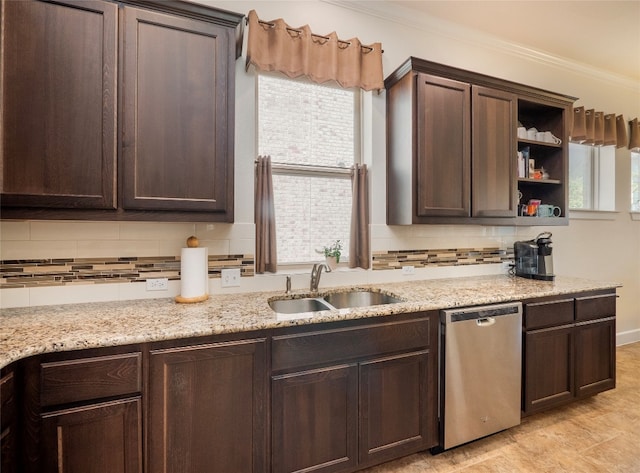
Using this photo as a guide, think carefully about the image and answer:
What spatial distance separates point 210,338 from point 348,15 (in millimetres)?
2490

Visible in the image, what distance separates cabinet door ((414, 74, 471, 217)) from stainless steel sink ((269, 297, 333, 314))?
3.10ft

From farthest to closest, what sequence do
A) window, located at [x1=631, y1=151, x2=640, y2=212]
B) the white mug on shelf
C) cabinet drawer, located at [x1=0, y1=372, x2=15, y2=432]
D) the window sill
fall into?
1. window, located at [x1=631, y1=151, x2=640, y2=212]
2. the window sill
3. the white mug on shelf
4. cabinet drawer, located at [x1=0, y1=372, x2=15, y2=432]

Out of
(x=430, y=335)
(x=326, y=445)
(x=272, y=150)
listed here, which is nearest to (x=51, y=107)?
(x=272, y=150)

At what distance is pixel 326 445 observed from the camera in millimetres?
1605

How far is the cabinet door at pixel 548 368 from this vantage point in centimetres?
213

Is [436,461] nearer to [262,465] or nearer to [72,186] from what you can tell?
[262,465]

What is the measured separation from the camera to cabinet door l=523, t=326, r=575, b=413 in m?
2.13

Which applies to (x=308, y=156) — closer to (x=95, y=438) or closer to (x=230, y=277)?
(x=230, y=277)

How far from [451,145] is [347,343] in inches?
63.3

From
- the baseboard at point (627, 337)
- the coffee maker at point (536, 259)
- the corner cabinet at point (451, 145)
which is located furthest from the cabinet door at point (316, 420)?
the baseboard at point (627, 337)

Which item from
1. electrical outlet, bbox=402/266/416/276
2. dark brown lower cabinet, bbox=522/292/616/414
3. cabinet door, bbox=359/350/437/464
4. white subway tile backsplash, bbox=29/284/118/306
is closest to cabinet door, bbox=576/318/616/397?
dark brown lower cabinet, bbox=522/292/616/414

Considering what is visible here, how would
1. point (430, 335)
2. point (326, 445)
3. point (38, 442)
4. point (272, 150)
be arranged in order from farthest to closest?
point (272, 150)
point (430, 335)
point (326, 445)
point (38, 442)

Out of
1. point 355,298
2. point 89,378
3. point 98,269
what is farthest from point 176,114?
point 355,298

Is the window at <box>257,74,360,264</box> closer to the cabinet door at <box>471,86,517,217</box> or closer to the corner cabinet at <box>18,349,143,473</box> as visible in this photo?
the cabinet door at <box>471,86,517,217</box>
